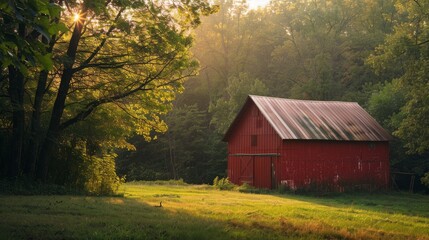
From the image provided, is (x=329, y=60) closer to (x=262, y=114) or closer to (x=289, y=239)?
(x=262, y=114)

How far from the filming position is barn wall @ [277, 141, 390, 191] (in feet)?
117

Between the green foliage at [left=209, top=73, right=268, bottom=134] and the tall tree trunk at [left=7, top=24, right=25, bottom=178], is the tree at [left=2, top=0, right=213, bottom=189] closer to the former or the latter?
the tall tree trunk at [left=7, top=24, right=25, bottom=178]

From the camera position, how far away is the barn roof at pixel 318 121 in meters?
36.3

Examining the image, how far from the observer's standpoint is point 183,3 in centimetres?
2250

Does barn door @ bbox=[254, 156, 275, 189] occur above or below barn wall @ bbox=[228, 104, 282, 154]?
below

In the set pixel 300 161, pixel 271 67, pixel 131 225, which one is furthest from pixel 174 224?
pixel 271 67

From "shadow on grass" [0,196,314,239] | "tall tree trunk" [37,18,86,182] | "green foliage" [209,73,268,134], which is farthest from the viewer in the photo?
"green foliage" [209,73,268,134]

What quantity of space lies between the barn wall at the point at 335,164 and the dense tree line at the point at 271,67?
20.7ft

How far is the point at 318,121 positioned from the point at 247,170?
7098 mm

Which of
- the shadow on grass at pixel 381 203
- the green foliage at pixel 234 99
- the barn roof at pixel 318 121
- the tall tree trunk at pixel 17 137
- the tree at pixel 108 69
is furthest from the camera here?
the green foliage at pixel 234 99

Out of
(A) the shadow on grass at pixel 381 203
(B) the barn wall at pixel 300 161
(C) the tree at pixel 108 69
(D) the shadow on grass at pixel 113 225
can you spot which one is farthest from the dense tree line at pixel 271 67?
(D) the shadow on grass at pixel 113 225

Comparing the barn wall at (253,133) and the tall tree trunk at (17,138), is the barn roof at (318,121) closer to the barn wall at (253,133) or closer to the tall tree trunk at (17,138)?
the barn wall at (253,133)

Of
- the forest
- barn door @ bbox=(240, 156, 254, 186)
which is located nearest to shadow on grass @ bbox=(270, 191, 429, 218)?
the forest

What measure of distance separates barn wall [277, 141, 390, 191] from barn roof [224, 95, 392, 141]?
72 cm
